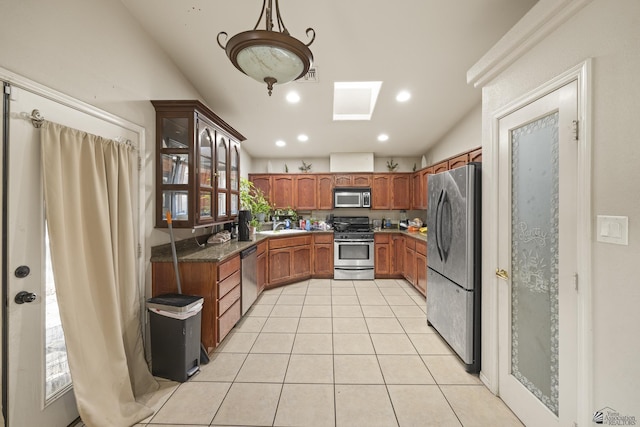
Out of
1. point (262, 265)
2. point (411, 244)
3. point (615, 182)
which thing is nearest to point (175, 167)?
point (262, 265)

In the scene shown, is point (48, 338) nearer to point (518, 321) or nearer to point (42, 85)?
point (42, 85)

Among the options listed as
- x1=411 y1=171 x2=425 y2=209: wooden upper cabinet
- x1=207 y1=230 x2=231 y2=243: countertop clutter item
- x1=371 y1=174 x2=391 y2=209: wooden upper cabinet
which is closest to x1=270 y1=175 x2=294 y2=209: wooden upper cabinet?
x1=371 y1=174 x2=391 y2=209: wooden upper cabinet

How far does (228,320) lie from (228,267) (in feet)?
1.78

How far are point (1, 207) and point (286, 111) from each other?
303 cm

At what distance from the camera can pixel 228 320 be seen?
99.1 inches

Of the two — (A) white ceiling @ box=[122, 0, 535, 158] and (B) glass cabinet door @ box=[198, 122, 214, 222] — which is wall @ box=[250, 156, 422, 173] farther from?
(B) glass cabinet door @ box=[198, 122, 214, 222]

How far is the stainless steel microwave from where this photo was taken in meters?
5.01

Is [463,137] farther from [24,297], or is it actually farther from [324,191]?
[24,297]

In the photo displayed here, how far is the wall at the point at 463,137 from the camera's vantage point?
334 cm

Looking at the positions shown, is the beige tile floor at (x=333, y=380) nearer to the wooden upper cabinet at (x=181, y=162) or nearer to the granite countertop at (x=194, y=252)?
the granite countertop at (x=194, y=252)

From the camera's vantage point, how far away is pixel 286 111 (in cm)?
364

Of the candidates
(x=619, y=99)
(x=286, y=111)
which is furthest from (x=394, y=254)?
(x=619, y=99)

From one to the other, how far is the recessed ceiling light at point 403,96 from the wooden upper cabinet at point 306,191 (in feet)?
7.40

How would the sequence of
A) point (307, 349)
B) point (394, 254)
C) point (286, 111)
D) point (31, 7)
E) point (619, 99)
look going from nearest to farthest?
point (619, 99)
point (31, 7)
point (307, 349)
point (286, 111)
point (394, 254)
